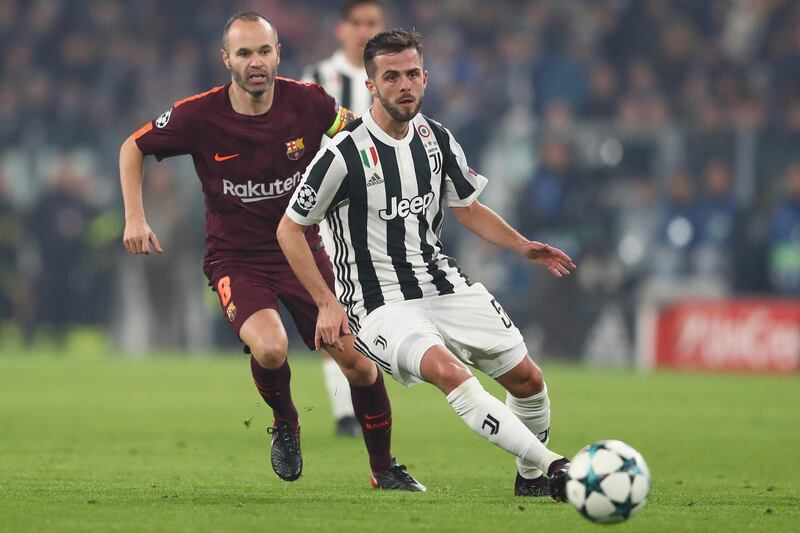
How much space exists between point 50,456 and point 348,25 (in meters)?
3.56

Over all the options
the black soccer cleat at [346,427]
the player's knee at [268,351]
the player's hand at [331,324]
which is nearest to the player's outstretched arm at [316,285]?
the player's hand at [331,324]

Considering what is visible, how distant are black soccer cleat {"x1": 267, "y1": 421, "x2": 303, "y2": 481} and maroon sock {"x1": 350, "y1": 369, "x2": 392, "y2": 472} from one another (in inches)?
13.7

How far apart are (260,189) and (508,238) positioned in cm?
127

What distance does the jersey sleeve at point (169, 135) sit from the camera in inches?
283

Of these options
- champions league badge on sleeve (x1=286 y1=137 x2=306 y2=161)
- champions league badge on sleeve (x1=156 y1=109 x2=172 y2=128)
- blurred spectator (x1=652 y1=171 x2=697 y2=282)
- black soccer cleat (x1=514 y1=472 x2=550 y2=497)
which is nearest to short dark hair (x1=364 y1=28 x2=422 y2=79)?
champions league badge on sleeve (x1=286 y1=137 x2=306 y2=161)

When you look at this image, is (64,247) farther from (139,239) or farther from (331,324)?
(331,324)

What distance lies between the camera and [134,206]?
275 inches

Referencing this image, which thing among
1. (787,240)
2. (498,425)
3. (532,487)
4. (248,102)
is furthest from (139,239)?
(787,240)

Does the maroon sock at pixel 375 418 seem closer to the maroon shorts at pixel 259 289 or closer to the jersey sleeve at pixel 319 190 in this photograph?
the maroon shorts at pixel 259 289

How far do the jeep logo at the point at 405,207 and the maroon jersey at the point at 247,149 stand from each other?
78cm

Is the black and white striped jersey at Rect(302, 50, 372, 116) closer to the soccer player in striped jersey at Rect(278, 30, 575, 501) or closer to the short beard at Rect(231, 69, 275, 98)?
the short beard at Rect(231, 69, 275, 98)

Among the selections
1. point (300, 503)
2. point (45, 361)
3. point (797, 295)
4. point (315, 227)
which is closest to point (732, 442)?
point (315, 227)

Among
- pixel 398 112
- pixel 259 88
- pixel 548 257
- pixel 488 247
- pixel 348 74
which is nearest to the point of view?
pixel 398 112

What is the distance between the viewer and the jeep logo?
6637 millimetres
